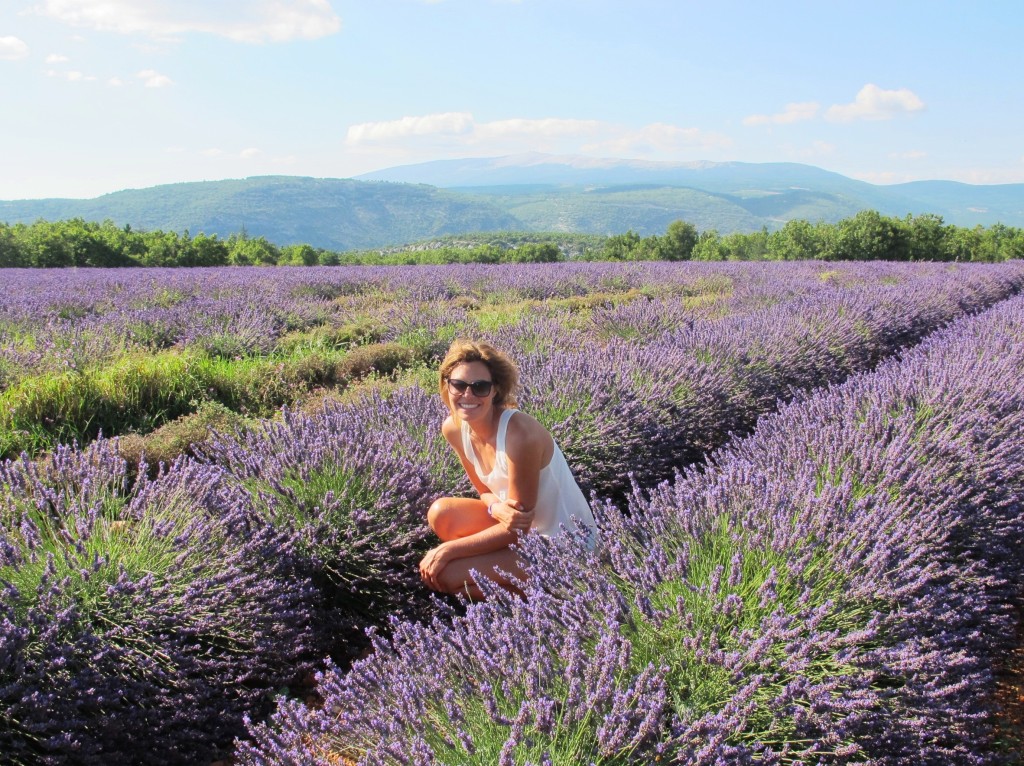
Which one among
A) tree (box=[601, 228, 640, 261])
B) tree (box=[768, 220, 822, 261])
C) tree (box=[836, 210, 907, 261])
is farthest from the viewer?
tree (box=[601, 228, 640, 261])

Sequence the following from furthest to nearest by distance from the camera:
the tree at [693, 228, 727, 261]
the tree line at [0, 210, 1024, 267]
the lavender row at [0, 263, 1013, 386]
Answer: the tree at [693, 228, 727, 261] < the tree line at [0, 210, 1024, 267] < the lavender row at [0, 263, 1013, 386]

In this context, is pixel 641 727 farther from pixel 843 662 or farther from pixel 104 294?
pixel 104 294

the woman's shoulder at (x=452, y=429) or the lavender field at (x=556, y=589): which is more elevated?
the woman's shoulder at (x=452, y=429)

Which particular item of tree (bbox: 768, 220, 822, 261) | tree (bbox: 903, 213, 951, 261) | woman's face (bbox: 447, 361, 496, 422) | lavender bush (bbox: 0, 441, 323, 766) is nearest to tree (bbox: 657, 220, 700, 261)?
tree (bbox: 768, 220, 822, 261)

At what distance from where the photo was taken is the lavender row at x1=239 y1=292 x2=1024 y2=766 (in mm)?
1229

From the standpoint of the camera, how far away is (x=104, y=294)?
8352 mm

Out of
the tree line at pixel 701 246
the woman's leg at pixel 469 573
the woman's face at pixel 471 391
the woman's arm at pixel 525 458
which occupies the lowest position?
the woman's leg at pixel 469 573

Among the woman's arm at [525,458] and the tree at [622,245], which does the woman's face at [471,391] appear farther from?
the tree at [622,245]

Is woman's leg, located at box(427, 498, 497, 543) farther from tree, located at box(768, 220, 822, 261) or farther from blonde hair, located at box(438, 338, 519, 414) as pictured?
tree, located at box(768, 220, 822, 261)

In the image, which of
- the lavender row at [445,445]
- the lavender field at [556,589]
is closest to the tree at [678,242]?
the lavender row at [445,445]

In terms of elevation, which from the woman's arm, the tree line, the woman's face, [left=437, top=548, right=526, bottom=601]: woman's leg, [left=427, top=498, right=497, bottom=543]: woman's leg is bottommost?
[left=437, top=548, right=526, bottom=601]: woman's leg

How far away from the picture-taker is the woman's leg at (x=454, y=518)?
241cm

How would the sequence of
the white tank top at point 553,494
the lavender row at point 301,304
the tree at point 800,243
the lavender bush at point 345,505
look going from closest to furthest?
the lavender bush at point 345,505 < the white tank top at point 553,494 < the lavender row at point 301,304 < the tree at point 800,243

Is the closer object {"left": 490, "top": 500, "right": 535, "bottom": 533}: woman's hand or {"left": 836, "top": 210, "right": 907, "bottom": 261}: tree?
{"left": 490, "top": 500, "right": 535, "bottom": 533}: woman's hand
